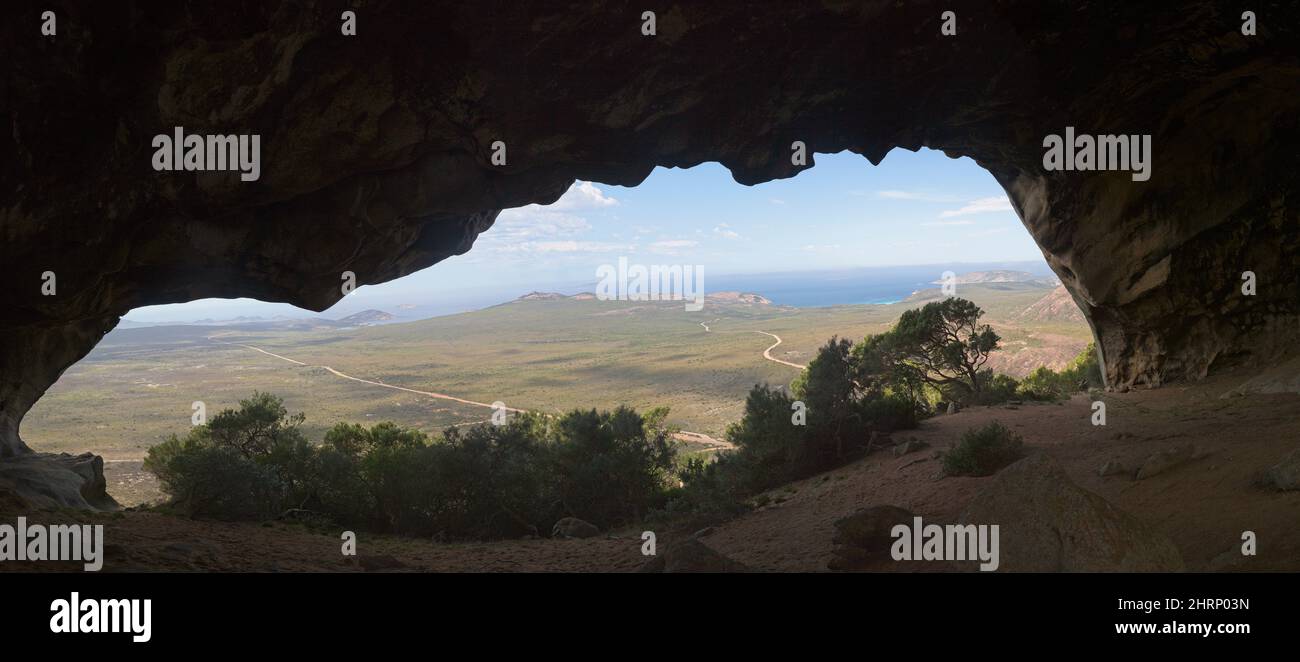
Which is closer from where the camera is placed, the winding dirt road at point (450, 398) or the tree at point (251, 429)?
the tree at point (251, 429)

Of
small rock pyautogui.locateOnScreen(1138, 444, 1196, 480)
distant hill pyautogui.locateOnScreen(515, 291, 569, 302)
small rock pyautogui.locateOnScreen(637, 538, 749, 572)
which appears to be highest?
distant hill pyautogui.locateOnScreen(515, 291, 569, 302)

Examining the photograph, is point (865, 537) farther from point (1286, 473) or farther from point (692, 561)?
point (1286, 473)

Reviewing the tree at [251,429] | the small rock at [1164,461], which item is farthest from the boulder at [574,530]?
the small rock at [1164,461]

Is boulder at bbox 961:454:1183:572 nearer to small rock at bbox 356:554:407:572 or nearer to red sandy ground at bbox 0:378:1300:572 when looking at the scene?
red sandy ground at bbox 0:378:1300:572

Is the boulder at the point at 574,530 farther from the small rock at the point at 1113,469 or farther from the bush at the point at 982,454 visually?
the small rock at the point at 1113,469

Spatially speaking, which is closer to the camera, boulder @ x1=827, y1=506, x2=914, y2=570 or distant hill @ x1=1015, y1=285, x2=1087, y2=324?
boulder @ x1=827, y1=506, x2=914, y2=570

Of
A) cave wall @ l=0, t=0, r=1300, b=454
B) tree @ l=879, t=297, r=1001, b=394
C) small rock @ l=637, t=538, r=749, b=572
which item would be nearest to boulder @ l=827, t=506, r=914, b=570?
small rock @ l=637, t=538, r=749, b=572
